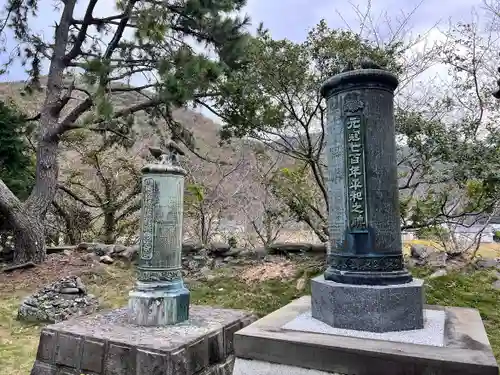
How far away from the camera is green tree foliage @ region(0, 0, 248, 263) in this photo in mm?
5442

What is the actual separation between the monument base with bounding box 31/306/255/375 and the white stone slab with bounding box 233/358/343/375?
1.73 ft

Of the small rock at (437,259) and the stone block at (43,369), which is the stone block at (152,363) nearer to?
the stone block at (43,369)

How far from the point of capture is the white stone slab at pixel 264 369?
213 cm

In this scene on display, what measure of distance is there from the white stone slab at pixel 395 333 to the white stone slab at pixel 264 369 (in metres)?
0.29

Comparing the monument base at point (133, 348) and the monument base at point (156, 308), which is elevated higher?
the monument base at point (156, 308)

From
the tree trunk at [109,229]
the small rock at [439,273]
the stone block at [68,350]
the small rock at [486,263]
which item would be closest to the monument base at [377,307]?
the stone block at [68,350]

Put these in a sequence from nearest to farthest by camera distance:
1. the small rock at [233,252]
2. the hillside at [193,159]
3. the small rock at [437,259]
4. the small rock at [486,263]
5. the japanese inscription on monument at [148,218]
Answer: the japanese inscription on monument at [148,218] < the small rock at [486,263] < the small rock at [437,259] < the small rock at [233,252] < the hillside at [193,159]

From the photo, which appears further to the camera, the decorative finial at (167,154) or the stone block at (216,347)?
the decorative finial at (167,154)

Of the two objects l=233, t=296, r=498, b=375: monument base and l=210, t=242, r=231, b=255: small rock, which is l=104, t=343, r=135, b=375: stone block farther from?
l=210, t=242, r=231, b=255: small rock

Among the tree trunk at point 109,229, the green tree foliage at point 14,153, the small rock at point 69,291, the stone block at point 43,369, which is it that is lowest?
the stone block at point 43,369

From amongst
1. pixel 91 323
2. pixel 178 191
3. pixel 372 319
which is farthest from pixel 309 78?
pixel 91 323

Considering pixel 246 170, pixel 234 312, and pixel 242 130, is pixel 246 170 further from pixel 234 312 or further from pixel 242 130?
pixel 234 312

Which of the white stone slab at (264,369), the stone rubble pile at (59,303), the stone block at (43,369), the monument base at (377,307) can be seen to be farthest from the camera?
the stone rubble pile at (59,303)

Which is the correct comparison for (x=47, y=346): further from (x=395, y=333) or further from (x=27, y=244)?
(x=27, y=244)
